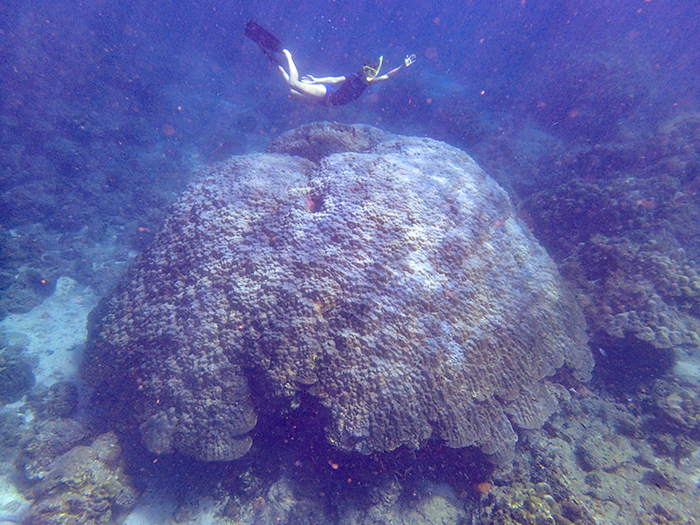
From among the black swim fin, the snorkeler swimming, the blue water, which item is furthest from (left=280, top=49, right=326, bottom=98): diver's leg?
the blue water

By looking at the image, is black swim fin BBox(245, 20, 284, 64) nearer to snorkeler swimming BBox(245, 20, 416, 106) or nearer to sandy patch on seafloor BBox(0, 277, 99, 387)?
snorkeler swimming BBox(245, 20, 416, 106)

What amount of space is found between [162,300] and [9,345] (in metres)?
4.70

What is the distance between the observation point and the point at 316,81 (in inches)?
301

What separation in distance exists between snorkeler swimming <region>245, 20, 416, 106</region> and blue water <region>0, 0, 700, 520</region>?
15.2 ft

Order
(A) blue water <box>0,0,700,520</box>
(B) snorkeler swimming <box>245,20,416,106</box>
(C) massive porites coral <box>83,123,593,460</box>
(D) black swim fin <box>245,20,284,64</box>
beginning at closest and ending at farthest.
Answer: (C) massive porites coral <box>83,123,593,460</box> → (D) black swim fin <box>245,20,284,64</box> → (B) snorkeler swimming <box>245,20,416,106</box> → (A) blue water <box>0,0,700,520</box>

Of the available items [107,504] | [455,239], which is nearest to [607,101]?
[455,239]

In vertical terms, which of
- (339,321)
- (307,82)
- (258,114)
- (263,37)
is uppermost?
(258,114)

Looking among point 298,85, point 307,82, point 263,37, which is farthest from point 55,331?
point 307,82

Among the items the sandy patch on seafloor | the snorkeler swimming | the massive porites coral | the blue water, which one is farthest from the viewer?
the blue water

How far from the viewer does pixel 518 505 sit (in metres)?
3.01

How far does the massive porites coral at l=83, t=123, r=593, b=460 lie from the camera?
282cm

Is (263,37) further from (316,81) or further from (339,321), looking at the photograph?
(339,321)

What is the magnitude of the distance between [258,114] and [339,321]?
14.3 metres

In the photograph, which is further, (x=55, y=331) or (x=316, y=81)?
(x=316, y=81)
